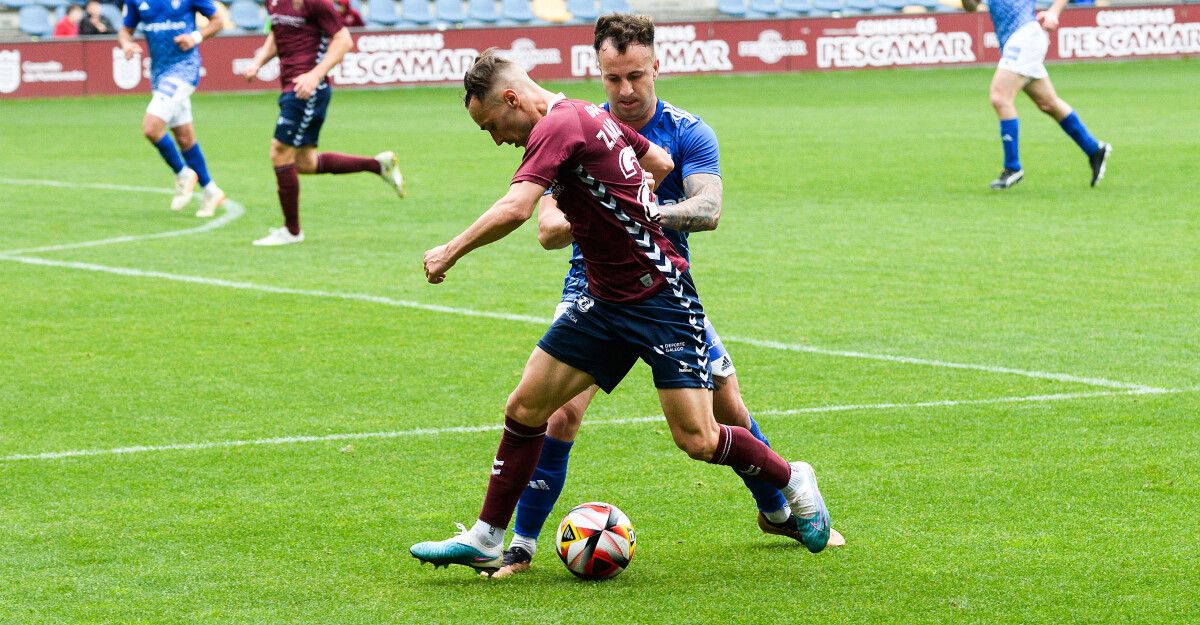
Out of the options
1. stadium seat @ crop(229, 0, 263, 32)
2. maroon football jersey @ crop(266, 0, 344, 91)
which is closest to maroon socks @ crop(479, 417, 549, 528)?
maroon football jersey @ crop(266, 0, 344, 91)

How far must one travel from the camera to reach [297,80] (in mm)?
12883

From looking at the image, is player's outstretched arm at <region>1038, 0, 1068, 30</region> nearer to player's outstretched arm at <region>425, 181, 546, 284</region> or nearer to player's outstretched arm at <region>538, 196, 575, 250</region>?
player's outstretched arm at <region>538, 196, 575, 250</region>

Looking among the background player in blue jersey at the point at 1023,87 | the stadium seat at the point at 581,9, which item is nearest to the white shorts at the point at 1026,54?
the background player in blue jersey at the point at 1023,87

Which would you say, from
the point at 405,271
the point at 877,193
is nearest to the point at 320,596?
the point at 405,271

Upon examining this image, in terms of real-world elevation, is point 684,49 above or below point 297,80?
below

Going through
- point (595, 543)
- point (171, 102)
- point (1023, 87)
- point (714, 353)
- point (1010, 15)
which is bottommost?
point (171, 102)

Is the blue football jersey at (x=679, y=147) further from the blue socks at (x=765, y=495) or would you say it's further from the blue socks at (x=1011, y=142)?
the blue socks at (x=1011, y=142)

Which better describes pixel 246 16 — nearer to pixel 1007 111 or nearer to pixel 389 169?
pixel 389 169

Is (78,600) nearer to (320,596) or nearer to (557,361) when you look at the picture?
(320,596)

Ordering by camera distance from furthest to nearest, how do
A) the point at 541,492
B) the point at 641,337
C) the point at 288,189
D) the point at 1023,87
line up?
the point at 1023,87
the point at 288,189
the point at 541,492
the point at 641,337

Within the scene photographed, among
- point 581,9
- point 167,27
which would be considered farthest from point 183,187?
point 581,9

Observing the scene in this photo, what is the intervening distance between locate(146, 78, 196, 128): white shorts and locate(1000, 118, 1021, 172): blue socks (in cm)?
741

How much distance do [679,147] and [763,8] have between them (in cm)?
3643

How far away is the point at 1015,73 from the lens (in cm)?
1562
